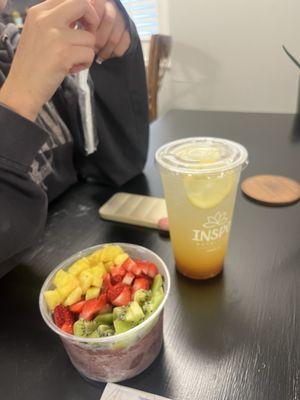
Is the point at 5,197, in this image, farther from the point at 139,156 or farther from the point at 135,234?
the point at 139,156

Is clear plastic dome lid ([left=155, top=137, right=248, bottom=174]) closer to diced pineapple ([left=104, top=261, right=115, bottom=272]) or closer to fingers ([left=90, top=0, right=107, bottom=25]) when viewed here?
diced pineapple ([left=104, top=261, right=115, bottom=272])

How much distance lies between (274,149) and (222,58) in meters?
1.17

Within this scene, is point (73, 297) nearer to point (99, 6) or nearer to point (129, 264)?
point (129, 264)

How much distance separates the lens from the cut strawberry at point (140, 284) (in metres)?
0.40

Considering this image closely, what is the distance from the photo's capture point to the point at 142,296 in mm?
389

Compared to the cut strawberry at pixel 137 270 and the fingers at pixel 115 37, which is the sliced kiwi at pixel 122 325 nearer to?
the cut strawberry at pixel 137 270

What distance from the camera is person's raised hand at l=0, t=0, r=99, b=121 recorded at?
497 millimetres

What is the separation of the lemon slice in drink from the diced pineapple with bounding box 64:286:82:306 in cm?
17

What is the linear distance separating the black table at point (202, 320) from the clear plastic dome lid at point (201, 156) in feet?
0.52

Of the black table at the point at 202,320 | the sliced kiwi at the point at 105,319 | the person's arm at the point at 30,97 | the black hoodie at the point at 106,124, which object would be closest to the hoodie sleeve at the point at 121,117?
the black hoodie at the point at 106,124

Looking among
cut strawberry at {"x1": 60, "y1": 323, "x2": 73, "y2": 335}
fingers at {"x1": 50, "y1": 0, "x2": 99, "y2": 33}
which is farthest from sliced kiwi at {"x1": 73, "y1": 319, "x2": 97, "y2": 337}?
fingers at {"x1": 50, "y1": 0, "x2": 99, "y2": 33}

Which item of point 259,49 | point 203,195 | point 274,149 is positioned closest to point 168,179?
point 203,195

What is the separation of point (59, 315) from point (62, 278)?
0.05 m

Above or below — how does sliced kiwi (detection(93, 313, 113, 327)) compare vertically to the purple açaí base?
above
